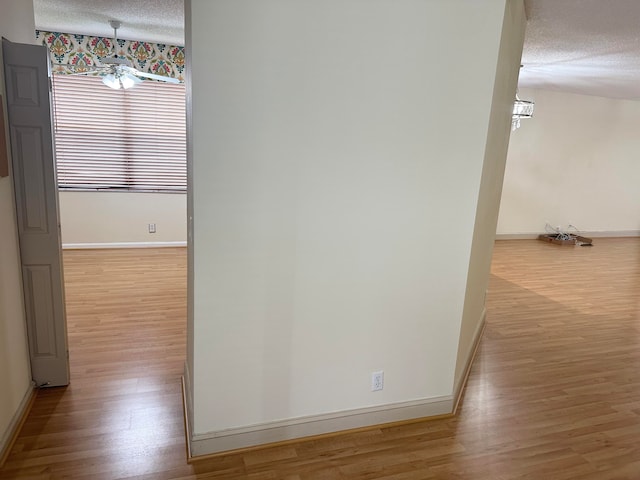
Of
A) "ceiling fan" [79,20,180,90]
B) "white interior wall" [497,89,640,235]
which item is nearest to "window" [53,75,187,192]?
"ceiling fan" [79,20,180,90]

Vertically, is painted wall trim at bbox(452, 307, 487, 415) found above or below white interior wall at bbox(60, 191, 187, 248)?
below

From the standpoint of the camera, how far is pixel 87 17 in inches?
181

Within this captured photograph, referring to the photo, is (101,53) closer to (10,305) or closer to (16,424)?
(10,305)

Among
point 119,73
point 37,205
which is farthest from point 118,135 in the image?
point 37,205

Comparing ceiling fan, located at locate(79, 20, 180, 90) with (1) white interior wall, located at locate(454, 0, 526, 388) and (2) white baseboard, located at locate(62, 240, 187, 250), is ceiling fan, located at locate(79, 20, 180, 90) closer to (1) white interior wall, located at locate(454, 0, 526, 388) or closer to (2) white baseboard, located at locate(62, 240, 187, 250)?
(2) white baseboard, located at locate(62, 240, 187, 250)

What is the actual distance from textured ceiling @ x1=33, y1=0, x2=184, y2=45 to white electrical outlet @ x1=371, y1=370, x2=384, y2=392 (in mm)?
3487

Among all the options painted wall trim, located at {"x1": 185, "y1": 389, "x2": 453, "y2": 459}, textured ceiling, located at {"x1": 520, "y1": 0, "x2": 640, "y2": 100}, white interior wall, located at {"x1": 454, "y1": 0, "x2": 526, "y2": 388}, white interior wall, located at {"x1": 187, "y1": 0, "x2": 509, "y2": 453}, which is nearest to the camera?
white interior wall, located at {"x1": 187, "y1": 0, "x2": 509, "y2": 453}

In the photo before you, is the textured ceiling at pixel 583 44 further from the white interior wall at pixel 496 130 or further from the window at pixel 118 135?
the window at pixel 118 135

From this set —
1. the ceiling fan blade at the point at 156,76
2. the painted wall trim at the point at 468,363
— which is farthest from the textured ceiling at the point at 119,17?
the painted wall trim at the point at 468,363

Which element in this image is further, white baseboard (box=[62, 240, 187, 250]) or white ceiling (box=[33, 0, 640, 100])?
white baseboard (box=[62, 240, 187, 250])

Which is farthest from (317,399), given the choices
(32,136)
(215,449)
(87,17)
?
(87,17)

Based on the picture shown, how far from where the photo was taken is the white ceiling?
3.15 metres

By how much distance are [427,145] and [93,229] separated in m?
5.18

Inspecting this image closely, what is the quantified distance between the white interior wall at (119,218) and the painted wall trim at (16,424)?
12.1ft
